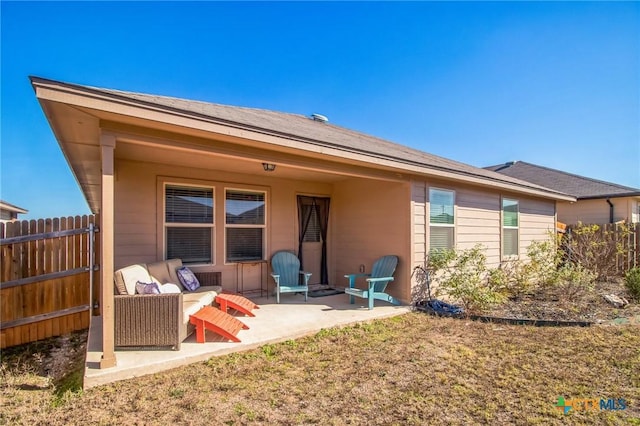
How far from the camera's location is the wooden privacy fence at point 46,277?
4.12m

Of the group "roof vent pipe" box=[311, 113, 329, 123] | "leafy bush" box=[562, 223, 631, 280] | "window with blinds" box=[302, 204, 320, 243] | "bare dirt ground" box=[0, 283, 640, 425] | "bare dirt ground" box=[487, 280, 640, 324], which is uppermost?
"roof vent pipe" box=[311, 113, 329, 123]

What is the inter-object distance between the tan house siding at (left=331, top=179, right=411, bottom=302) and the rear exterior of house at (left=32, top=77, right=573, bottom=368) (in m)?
0.02

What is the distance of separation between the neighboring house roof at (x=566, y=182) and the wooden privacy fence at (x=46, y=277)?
46.6ft

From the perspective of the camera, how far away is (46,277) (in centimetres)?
437

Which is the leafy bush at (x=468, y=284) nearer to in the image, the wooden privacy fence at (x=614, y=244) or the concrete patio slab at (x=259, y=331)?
the concrete patio slab at (x=259, y=331)

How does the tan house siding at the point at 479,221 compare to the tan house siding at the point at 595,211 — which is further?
the tan house siding at the point at 595,211

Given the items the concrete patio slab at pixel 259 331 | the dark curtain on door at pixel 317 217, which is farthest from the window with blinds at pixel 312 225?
the concrete patio slab at pixel 259 331

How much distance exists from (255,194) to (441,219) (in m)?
3.74

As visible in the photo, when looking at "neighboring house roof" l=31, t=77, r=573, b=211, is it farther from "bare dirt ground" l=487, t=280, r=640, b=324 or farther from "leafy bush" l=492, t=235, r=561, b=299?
"leafy bush" l=492, t=235, r=561, b=299

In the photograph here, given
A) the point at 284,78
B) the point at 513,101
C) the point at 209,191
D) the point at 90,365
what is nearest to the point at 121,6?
the point at 209,191

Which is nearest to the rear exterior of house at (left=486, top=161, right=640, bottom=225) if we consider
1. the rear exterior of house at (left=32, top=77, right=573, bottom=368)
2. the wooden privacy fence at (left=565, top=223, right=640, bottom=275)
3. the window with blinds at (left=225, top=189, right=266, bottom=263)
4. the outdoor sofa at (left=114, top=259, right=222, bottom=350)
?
the wooden privacy fence at (left=565, top=223, right=640, bottom=275)

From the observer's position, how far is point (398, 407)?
99.0 inches

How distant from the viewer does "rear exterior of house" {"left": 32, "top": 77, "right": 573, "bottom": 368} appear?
3.18 meters

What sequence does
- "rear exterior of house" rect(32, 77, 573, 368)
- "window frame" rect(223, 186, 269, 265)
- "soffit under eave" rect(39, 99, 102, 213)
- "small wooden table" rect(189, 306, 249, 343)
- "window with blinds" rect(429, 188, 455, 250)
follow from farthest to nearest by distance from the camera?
1. "window with blinds" rect(429, 188, 455, 250)
2. "window frame" rect(223, 186, 269, 265)
3. "small wooden table" rect(189, 306, 249, 343)
4. "rear exterior of house" rect(32, 77, 573, 368)
5. "soffit under eave" rect(39, 99, 102, 213)
